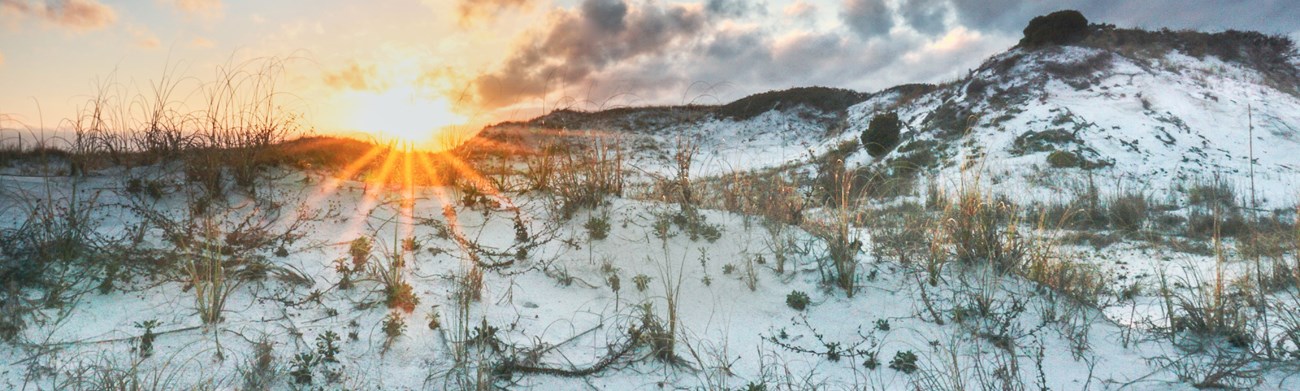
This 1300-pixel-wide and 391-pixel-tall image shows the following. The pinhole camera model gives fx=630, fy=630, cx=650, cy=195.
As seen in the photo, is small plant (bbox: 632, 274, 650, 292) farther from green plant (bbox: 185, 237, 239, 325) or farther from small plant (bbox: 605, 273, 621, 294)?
green plant (bbox: 185, 237, 239, 325)

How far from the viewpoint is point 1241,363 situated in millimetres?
3061

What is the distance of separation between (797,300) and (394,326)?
8.32 feet

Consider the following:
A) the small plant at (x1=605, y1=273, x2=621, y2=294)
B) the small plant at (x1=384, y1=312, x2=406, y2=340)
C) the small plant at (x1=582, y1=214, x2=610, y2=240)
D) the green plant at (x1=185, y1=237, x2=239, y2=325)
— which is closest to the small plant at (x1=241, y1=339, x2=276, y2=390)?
the green plant at (x1=185, y1=237, x2=239, y2=325)

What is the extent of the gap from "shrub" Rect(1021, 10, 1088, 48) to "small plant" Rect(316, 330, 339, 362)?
858 inches

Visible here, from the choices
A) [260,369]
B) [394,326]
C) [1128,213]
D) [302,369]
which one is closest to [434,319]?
[394,326]

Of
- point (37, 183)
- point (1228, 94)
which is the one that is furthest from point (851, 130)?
point (37, 183)

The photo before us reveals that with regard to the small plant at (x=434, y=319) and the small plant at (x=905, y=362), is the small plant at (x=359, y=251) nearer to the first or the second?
the small plant at (x=434, y=319)

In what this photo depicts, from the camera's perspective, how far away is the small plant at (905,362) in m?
3.46

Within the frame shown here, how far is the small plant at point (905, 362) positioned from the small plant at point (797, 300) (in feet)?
2.64

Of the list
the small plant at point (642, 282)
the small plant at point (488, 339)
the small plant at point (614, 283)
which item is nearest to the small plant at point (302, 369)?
the small plant at point (488, 339)

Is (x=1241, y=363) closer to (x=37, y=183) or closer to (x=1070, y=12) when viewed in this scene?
(x=37, y=183)

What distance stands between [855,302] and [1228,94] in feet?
56.3

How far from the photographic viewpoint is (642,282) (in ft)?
14.5

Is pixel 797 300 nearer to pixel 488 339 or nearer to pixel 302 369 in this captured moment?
pixel 488 339
